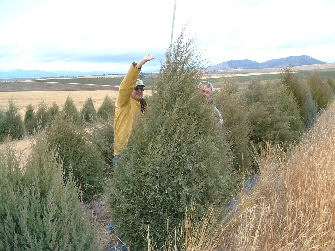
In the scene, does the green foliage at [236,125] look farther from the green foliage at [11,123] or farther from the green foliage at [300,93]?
the green foliage at [11,123]

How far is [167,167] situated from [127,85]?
1.44 m

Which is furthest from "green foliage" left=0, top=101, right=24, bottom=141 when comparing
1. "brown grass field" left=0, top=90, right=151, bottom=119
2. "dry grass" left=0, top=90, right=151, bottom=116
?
"dry grass" left=0, top=90, right=151, bottom=116

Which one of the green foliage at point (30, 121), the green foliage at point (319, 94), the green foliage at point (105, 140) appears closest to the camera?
the green foliage at point (105, 140)

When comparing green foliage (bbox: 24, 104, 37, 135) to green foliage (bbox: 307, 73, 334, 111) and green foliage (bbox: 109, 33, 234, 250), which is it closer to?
green foliage (bbox: 307, 73, 334, 111)

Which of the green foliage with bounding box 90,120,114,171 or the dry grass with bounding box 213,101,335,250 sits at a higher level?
the green foliage with bounding box 90,120,114,171

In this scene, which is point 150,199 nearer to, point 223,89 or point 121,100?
point 121,100

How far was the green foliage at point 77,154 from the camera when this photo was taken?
6.43m

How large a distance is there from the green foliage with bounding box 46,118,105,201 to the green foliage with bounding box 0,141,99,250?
8.75 ft

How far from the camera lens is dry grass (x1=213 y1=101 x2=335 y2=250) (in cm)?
369

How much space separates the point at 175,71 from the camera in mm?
3912

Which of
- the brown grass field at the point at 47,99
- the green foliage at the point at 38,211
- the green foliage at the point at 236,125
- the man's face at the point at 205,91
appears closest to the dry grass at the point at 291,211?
the green foliage at the point at 236,125

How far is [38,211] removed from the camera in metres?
3.32

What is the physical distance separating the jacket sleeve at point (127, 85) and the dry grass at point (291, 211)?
2.17m

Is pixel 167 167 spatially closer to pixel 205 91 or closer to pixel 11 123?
pixel 205 91
